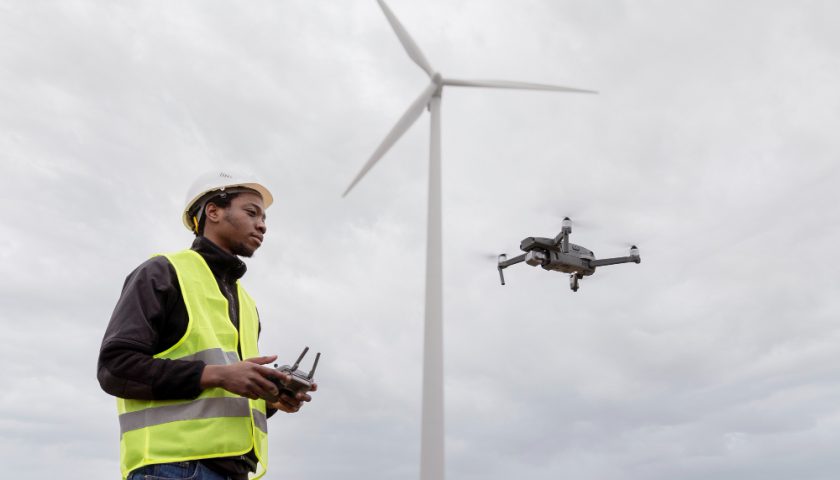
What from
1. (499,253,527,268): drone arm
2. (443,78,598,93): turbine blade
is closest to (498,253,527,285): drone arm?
(499,253,527,268): drone arm

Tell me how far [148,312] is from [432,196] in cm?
831

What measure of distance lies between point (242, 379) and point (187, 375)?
14.4 inches

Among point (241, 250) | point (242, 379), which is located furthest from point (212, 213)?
point (242, 379)

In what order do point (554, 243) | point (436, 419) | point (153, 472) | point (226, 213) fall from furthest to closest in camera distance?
point (554, 243) → point (436, 419) → point (226, 213) → point (153, 472)

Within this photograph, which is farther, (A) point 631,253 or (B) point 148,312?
(A) point 631,253

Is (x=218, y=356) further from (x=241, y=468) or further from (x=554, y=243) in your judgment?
(x=554, y=243)

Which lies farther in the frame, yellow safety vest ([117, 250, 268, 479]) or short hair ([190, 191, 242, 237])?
short hair ([190, 191, 242, 237])

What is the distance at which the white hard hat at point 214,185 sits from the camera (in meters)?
6.54

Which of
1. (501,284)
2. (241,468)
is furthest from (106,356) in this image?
(501,284)

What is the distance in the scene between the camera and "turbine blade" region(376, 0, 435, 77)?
1773 cm

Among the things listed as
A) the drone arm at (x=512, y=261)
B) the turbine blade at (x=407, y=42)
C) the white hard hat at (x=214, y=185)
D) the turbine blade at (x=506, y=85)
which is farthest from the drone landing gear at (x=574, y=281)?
the white hard hat at (x=214, y=185)

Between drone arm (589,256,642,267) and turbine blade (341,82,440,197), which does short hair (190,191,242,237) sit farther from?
drone arm (589,256,642,267)

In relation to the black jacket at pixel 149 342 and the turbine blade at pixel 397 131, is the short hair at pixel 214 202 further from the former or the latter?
the turbine blade at pixel 397 131

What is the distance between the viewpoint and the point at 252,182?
6.65 meters
